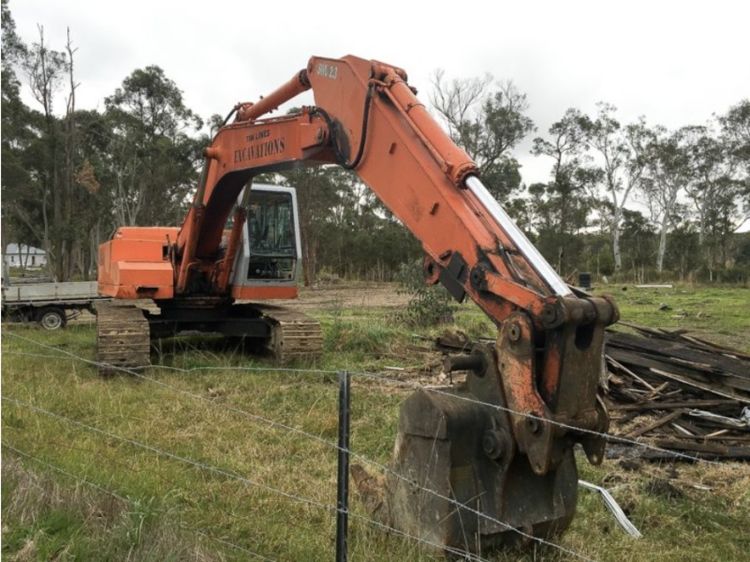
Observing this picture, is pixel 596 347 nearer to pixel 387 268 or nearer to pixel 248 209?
pixel 248 209

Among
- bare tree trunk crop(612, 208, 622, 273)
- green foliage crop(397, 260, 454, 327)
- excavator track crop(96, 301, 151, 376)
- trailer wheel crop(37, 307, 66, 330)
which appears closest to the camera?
excavator track crop(96, 301, 151, 376)

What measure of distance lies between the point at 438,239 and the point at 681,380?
198 inches

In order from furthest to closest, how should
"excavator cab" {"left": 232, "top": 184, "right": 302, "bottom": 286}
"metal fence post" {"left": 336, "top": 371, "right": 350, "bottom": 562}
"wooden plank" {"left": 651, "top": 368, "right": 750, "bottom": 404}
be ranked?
"excavator cab" {"left": 232, "top": 184, "right": 302, "bottom": 286}
"wooden plank" {"left": 651, "top": 368, "right": 750, "bottom": 404}
"metal fence post" {"left": 336, "top": 371, "right": 350, "bottom": 562}

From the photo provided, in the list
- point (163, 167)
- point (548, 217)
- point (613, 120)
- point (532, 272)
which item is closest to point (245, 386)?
point (532, 272)

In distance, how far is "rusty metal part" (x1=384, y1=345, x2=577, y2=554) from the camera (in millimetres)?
3779

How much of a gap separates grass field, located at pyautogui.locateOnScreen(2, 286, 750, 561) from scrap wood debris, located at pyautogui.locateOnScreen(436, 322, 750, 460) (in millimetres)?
544

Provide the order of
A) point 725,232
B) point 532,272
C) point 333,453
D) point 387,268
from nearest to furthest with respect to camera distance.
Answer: point 532,272 → point 333,453 → point 387,268 → point 725,232

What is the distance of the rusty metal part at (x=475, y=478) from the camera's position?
3.78 metres

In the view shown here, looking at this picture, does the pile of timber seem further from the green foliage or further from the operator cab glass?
the operator cab glass

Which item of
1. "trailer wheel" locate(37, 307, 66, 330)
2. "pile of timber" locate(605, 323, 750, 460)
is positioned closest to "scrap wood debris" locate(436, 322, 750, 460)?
"pile of timber" locate(605, 323, 750, 460)

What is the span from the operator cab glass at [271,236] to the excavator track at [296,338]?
0.72m

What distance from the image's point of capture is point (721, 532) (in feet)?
15.2

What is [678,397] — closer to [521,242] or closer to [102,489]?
[521,242]

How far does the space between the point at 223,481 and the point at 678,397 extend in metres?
5.58
